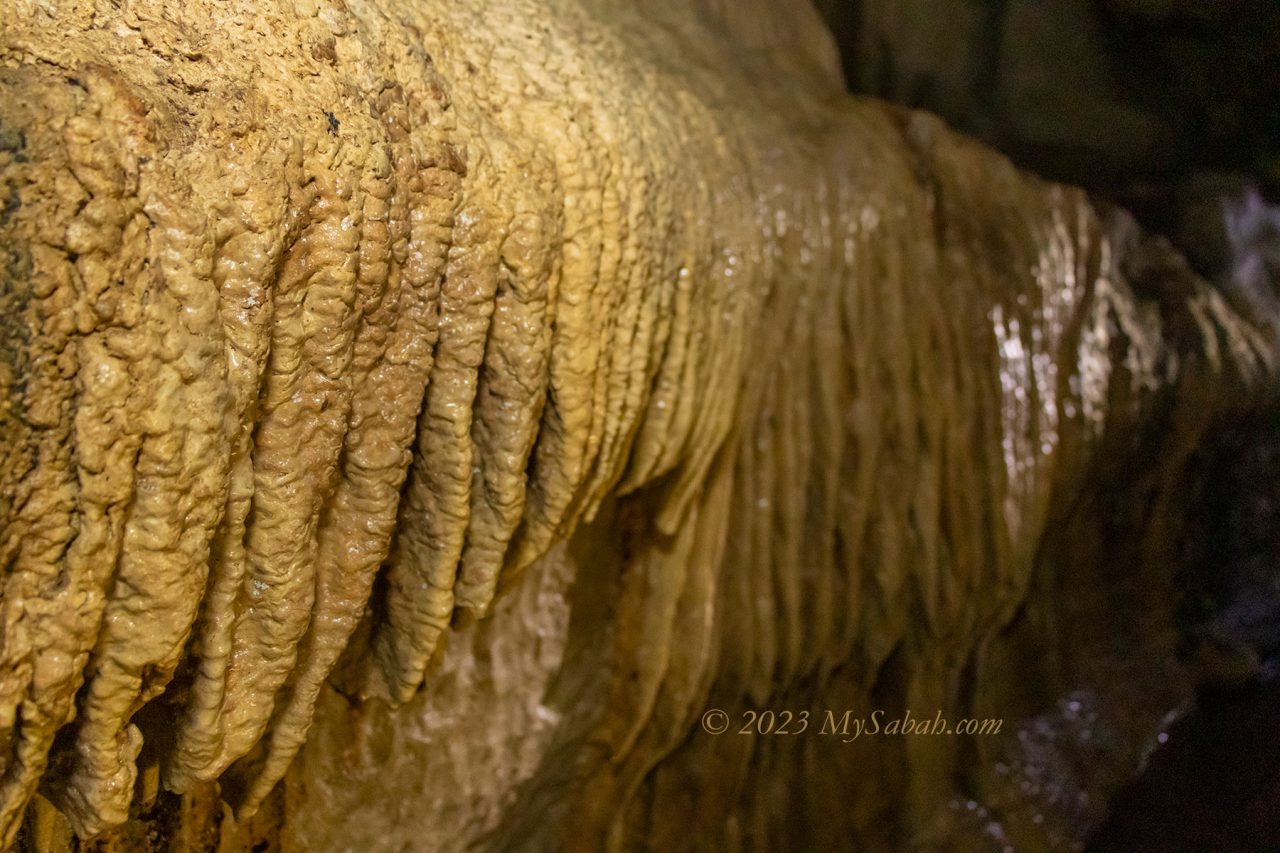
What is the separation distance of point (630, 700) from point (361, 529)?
3.51 feet

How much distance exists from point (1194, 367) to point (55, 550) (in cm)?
321

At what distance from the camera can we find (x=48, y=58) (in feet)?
2.83

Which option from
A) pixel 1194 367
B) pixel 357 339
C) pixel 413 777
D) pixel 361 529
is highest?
pixel 1194 367

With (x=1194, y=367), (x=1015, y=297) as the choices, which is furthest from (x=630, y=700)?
(x=1194, y=367)

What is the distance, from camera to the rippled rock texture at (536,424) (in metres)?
0.90

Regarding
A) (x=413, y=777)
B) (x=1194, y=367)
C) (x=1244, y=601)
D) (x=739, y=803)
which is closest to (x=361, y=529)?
(x=413, y=777)

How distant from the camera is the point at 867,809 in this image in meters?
2.68

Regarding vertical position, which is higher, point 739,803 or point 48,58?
point 48,58

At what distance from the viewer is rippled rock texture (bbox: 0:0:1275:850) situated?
0.90 m

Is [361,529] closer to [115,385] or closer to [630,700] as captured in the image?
[115,385]

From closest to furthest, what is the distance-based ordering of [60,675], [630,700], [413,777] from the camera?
[60,675] → [413,777] → [630,700]

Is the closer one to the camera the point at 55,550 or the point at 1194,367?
the point at 55,550

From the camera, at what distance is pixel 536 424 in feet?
4.72

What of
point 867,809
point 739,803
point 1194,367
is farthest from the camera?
point 1194,367
